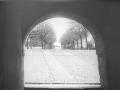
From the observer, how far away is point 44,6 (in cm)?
434

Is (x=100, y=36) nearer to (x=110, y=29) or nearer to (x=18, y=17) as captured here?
(x=110, y=29)

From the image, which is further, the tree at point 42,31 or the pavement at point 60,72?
the tree at point 42,31

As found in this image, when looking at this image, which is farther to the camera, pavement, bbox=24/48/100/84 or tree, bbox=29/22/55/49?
tree, bbox=29/22/55/49

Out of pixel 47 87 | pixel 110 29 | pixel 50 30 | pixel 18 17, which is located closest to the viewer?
pixel 18 17

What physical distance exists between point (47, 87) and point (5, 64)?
1815 mm

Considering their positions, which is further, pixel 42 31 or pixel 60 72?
pixel 42 31

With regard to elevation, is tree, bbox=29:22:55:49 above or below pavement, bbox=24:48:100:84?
above

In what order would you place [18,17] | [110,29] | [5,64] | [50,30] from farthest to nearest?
[50,30] → [110,29] → [18,17] → [5,64]

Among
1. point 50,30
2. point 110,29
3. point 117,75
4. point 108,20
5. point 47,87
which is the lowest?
point 47,87

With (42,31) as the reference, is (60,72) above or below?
below

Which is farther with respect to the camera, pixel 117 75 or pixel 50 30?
pixel 50 30

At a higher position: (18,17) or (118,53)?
(18,17)

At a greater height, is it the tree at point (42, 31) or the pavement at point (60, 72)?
the tree at point (42, 31)

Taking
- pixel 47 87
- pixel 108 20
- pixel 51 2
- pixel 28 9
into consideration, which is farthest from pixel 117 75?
pixel 28 9
